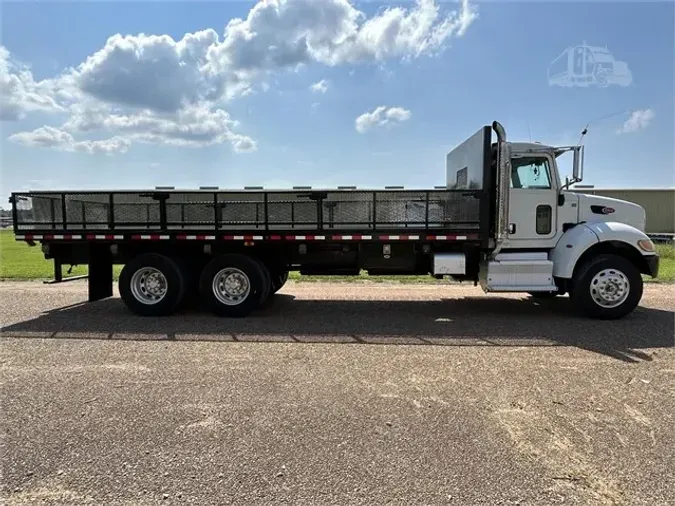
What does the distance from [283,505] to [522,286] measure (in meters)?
6.06

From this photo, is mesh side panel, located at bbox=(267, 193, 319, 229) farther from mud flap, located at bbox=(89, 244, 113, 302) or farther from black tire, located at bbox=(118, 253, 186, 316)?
mud flap, located at bbox=(89, 244, 113, 302)

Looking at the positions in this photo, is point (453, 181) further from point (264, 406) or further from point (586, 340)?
point (264, 406)

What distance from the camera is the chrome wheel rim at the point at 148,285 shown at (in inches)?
305

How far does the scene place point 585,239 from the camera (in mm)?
7289

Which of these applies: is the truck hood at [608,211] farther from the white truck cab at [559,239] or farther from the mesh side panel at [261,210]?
the mesh side panel at [261,210]

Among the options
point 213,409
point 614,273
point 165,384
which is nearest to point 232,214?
point 165,384

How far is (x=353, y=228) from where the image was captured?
7.57 m

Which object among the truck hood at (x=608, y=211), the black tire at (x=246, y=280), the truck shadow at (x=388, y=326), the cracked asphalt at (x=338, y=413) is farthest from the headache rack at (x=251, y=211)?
the truck hood at (x=608, y=211)

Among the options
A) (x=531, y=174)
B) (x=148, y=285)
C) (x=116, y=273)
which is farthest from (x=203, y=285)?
(x=116, y=273)

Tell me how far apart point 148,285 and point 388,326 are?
13.7ft

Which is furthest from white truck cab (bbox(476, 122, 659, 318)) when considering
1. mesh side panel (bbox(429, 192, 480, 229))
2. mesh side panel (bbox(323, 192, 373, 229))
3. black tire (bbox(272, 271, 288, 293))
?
black tire (bbox(272, 271, 288, 293))

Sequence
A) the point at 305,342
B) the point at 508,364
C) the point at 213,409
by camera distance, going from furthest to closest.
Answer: the point at 305,342
the point at 508,364
the point at 213,409

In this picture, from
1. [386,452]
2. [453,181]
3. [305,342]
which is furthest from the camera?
[453,181]

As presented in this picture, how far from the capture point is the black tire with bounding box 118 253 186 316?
25.1ft
